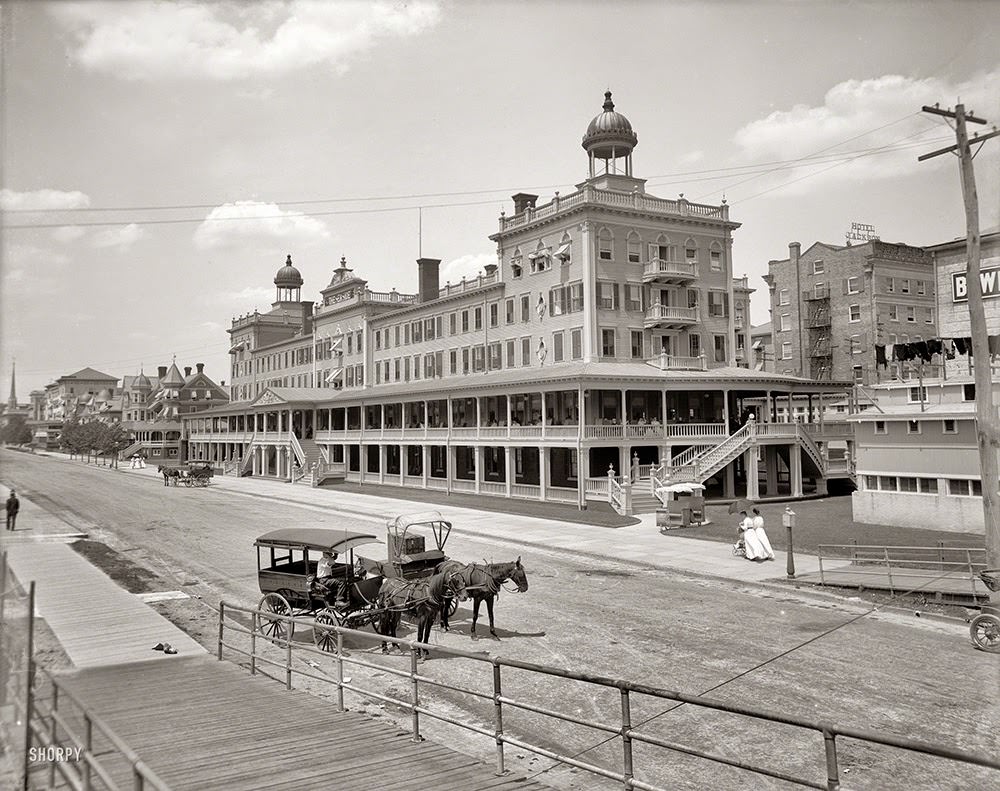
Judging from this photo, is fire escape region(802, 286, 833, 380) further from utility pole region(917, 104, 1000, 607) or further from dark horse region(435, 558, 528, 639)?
dark horse region(435, 558, 528, 639)

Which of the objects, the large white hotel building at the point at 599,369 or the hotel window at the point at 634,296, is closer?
the large white hotel building at the point at 599,369

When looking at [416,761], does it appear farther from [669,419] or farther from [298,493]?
[298,493]

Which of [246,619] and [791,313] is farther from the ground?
[791,313]

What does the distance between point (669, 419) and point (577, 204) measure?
1418 cm

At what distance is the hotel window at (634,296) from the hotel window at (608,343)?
221cm

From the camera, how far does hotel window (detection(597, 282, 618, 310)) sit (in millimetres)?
44531

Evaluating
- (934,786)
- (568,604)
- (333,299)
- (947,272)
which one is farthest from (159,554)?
(333,299)

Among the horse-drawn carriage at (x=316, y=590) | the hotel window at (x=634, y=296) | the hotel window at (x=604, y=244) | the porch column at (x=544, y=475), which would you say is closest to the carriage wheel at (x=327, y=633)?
the horse-drawn carriage at (x=316, y=590)

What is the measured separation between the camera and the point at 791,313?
2586 inches

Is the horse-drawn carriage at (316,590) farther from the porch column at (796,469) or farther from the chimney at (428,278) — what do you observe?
the chimney at (428,278)

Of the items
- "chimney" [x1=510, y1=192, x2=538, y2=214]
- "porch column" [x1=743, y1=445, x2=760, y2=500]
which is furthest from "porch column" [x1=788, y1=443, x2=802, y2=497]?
"chimney" [x1=510, y1=192, x2=538, y2=214]

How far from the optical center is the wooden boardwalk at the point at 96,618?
511 inches

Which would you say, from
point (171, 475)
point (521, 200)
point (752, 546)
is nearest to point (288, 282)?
point (171, 475)

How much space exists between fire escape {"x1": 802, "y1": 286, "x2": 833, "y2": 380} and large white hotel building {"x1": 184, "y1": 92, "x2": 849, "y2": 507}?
908 cm
